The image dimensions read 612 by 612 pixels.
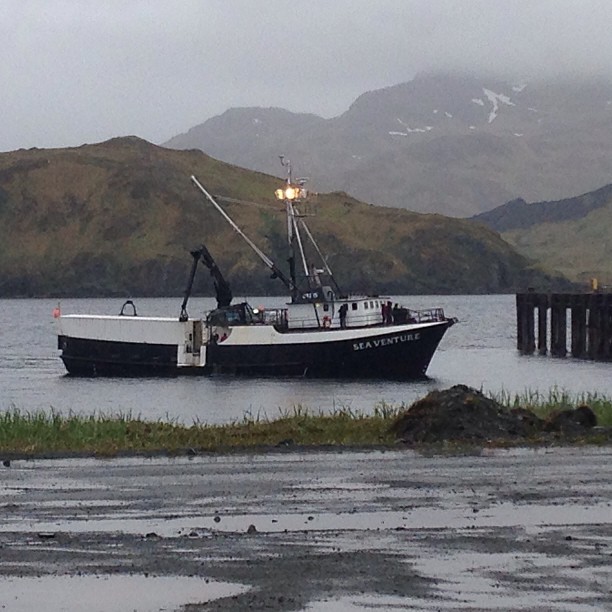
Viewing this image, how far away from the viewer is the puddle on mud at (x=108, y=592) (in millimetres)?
12820

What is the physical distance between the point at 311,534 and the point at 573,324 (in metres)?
76.7

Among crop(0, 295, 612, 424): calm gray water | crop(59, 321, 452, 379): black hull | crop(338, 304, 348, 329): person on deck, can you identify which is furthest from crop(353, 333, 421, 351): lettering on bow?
crop(0, 295, 612, 424): calm gray water

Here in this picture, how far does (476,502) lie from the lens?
18828 millimetres

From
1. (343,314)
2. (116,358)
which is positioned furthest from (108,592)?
(116,358)

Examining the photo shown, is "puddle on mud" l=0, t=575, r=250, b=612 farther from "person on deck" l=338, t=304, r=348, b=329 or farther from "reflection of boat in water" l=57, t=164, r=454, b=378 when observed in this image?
"person on deck" l=338, t=304, r=348, b=329

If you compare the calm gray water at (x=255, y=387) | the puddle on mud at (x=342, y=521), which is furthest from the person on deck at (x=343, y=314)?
the puddle on mud at (x=342, y=521)

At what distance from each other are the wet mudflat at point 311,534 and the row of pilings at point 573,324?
211 feet

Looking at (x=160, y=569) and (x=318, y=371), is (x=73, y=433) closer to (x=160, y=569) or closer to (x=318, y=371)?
(x=160, y=569)

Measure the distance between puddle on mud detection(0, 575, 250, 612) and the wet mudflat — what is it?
0.02m

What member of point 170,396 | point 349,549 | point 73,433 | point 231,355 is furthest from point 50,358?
point 349,549

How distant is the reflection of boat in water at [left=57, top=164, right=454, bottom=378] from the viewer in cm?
7069

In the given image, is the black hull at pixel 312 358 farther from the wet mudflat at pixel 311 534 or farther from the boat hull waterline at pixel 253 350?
the wet mudflat at pixel 311 534

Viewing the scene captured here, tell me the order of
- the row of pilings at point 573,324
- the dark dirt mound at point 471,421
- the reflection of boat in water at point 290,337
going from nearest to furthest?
the dark dirt mound at point 471,421, the reflection of boat in water at point 290,337, the row of pilings at point 573,324

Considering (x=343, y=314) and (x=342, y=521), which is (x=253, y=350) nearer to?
(x=343, y=314)
